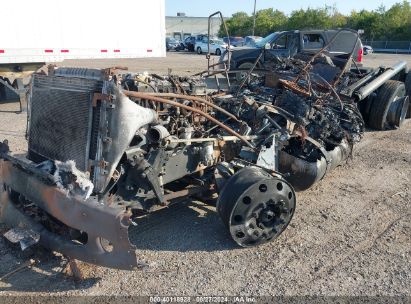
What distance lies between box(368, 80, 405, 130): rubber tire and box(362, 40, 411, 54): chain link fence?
36195mm

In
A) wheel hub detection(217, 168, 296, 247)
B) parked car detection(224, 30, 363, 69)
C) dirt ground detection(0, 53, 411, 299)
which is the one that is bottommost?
dirt ground detection(0, 53, 411, 299)

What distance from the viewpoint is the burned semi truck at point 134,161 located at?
319cm

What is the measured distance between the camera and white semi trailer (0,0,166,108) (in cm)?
956

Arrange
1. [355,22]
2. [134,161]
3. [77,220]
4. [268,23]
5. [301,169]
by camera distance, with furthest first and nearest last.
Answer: [268,23]
[355,22]
[301,169]
[134,161]
[77,220]

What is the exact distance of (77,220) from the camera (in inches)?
121

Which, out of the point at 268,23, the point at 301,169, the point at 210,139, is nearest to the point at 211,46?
the point at 268,23

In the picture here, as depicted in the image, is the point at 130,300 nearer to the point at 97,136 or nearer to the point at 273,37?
the point at 97,136

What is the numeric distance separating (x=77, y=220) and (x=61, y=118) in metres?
1.01

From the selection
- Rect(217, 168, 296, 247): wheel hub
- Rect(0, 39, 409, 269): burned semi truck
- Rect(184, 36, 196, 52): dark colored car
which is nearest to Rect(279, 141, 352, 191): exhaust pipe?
Rect(0, 39, 409, 269): burned semi truck

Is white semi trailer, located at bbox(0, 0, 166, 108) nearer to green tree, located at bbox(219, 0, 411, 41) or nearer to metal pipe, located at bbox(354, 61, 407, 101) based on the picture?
metal pipe, located at bbox(354, 61, 407, 101)

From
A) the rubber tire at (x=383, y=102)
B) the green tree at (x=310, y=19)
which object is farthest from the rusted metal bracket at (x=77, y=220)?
the green tree at (x=310, y=19)

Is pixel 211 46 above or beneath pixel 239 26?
beneath

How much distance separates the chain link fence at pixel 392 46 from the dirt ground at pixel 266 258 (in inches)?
1583

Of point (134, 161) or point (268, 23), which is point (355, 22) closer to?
point (268, 23)
